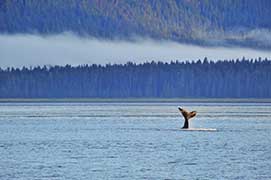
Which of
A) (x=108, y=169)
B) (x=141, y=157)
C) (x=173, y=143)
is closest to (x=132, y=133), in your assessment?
(x=173, y=143)

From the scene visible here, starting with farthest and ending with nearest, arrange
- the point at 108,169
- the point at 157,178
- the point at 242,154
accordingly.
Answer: the point at 242,154 < the point at 108,169 < the point at 157,178

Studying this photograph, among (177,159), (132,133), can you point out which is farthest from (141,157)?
(132,133)

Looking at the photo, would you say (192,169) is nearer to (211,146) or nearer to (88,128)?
(211,146)

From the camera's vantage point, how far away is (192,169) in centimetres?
6034

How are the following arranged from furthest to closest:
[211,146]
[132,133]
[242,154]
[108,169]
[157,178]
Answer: [132,133] → [211,146] → [242,154] → [108,169] → [157,178]

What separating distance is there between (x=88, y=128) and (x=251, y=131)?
1785cm

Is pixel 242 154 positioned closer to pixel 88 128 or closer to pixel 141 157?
pixel 141 157

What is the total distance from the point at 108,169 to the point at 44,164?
483 centimetres

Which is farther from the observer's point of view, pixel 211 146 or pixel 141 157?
pixel 211 146

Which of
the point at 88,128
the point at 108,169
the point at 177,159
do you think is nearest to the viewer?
the point at 108,169

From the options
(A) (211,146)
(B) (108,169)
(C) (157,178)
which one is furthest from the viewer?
(A) (211,146)

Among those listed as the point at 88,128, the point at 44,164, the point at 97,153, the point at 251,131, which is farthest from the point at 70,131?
the point at 44,164

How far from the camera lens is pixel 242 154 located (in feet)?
234

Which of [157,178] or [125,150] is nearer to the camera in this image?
[157,178]
